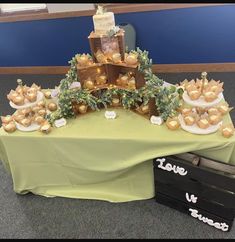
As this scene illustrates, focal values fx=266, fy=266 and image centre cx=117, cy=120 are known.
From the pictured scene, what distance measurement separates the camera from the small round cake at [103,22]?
1312 mm

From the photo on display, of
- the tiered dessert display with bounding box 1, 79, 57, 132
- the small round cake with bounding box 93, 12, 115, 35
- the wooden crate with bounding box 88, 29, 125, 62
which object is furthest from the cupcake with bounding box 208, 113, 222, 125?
the tiered dessert display with bounding box 1, 79, 57, 132

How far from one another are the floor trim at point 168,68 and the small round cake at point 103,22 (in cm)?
205

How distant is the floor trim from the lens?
122 inches

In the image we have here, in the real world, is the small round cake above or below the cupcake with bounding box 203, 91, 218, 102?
above

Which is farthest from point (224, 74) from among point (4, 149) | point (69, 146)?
point (4, 149)

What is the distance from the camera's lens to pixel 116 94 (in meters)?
1.55

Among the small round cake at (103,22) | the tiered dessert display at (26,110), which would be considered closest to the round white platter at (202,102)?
the small round cake at (103,22)

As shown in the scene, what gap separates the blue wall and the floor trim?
0.05m

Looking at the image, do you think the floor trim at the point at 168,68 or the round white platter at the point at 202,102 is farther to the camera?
the floor trim at the point at 168,68

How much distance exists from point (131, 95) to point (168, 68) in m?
1.99

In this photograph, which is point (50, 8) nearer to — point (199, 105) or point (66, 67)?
point (66, 67)

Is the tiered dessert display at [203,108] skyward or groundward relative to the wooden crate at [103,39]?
groundward

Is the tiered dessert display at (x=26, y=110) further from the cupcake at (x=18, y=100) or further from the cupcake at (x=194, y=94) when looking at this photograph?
the cupcake at (x=194, y=94)

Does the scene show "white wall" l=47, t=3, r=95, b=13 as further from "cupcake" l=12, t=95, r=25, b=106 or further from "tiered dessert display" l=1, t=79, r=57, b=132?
"cupcake" l=12, t=95, r=25, b=106
